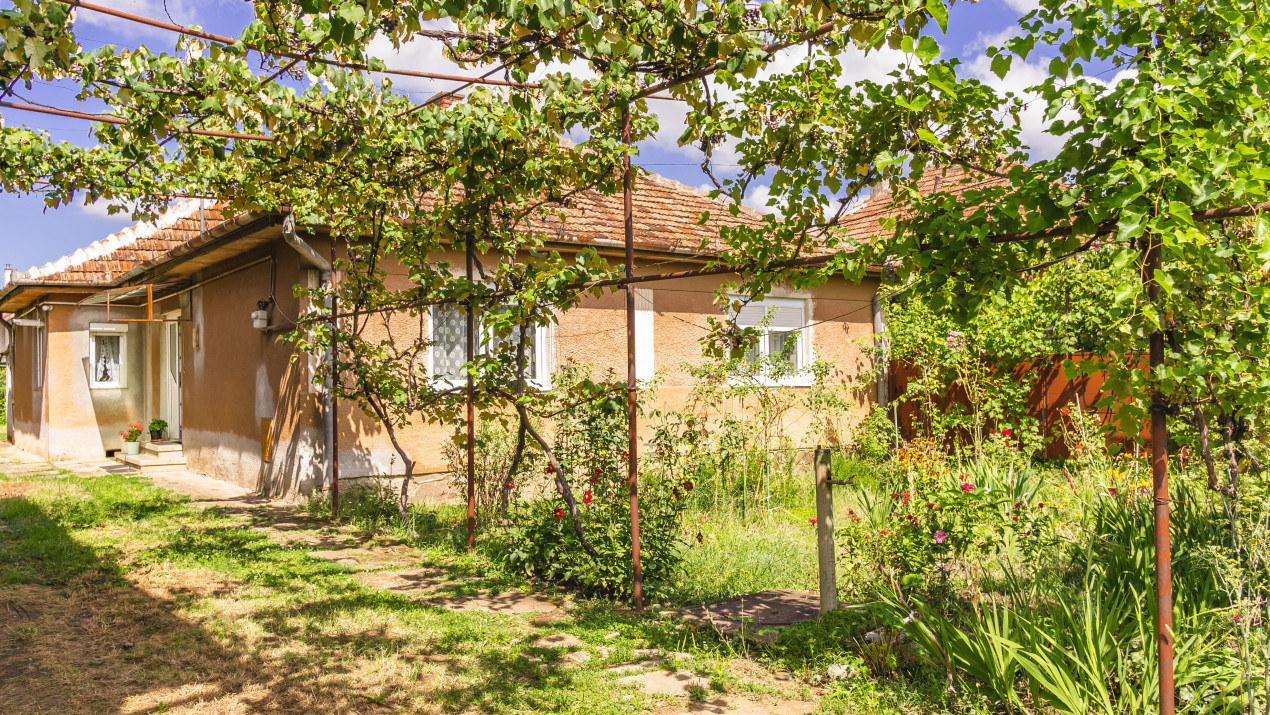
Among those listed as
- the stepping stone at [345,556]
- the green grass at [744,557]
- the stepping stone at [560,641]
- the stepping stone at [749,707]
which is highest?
the green grass at [744,557]

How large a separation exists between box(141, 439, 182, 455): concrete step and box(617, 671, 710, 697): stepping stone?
1086 cm

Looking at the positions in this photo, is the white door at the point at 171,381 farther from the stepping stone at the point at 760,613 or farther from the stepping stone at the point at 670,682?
the stepping stone at the point at 670,682

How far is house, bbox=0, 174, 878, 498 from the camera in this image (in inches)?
348

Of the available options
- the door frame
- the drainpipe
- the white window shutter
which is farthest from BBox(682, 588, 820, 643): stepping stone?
the door frame

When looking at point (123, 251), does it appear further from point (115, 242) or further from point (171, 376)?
point (171, 376)

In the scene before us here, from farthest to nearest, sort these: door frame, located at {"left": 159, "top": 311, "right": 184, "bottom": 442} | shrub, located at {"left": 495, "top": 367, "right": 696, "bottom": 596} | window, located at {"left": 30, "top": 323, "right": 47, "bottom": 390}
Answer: window, located at {"left": 30, "top": 323, "right": 47, "bottom": 390}
door frame, located at {"left": 159, "top": 311, "right": 184, "bottom": 442}
shrub, located at {"left": 495, "top": 367, "right": 696, "bottom": 596}

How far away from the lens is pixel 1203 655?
124 inches

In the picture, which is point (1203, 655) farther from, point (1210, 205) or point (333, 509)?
point (333, 509)

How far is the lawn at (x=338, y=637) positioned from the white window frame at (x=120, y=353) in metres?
8.17

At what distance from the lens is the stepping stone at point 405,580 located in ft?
18.5

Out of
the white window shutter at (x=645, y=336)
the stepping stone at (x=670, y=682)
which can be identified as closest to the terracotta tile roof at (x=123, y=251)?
the white window shutter at (x=645, y=336)

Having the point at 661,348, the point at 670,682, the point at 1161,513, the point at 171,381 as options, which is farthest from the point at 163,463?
the point at 1161,513

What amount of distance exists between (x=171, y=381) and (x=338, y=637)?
11066mm

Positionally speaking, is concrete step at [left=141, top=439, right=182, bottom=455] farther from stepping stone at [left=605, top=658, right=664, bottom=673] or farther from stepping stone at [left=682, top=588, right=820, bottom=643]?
stepping stone at [left=605, top=658, right=664, bottom=673]
